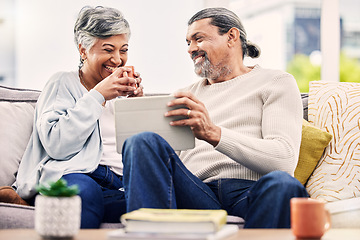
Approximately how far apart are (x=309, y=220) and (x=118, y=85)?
1.12 m

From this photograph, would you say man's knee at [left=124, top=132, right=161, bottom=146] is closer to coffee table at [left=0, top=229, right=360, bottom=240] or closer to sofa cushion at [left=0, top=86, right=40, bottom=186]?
coffee table at [left=0, top=229, right=360, bottom=240]

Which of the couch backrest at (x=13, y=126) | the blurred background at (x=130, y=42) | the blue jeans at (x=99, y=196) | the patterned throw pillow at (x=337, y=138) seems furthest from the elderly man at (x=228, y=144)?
the blurred background at (x=130, y=42)

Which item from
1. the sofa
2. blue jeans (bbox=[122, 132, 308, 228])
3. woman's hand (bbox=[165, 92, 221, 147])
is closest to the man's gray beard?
the sofa

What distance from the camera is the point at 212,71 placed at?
2311 mm

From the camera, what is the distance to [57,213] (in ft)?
4.05

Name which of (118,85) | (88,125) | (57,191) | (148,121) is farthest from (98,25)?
(57,191)

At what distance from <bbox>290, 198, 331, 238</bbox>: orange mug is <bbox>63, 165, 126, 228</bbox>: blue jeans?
2.63 ft

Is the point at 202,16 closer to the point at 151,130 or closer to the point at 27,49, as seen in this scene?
the point at 151,130

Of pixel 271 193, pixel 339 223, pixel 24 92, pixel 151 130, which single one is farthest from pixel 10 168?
pixel 339 223

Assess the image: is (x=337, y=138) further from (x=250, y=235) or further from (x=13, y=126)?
(x=13, y=126)

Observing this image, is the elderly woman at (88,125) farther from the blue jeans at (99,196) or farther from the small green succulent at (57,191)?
the small green succulent at (57,191)

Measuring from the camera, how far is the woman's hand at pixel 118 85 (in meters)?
2.11

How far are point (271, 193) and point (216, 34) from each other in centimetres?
98

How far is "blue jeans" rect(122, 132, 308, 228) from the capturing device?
1.56m
